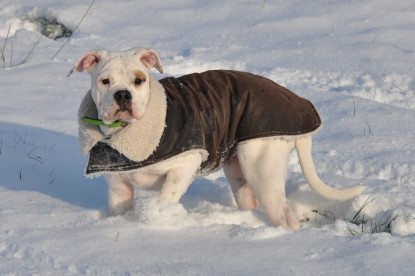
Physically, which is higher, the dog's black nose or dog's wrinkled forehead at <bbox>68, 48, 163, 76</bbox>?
dog's wrinkled forehead at <bbox>68, 48, 163, 76</bbox>

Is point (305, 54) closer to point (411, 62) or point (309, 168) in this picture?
point (411, 62)

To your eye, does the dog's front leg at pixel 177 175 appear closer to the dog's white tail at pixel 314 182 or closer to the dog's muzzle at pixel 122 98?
the dog's muzzle at pixel 122 98

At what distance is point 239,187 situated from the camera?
204 inches

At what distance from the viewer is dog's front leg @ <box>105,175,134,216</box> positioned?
15.7 feet

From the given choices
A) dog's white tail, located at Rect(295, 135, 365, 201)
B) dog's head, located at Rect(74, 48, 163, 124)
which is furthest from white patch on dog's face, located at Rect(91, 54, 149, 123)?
dog's white tail, located at Rect(295, 135, 365, 201)

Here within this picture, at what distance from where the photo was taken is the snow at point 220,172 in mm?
3943

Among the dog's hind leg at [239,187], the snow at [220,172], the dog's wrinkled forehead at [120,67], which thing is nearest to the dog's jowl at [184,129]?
the dog's wrinkled forehead at [120,67]

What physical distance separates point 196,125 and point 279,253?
0.98 meters

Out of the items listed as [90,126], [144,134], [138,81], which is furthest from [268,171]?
[90,126]

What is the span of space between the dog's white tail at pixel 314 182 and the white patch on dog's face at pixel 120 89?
101 centimetres

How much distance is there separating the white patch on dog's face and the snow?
0.51 metres

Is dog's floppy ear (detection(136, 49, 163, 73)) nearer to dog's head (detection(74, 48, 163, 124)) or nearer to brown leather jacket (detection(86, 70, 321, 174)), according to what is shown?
dog's head (detection(74, 48, 163, 124))

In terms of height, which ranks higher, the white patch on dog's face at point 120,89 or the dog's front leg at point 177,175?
the white patch on dog's face at point 120,89

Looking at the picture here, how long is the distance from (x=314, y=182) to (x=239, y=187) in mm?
478
